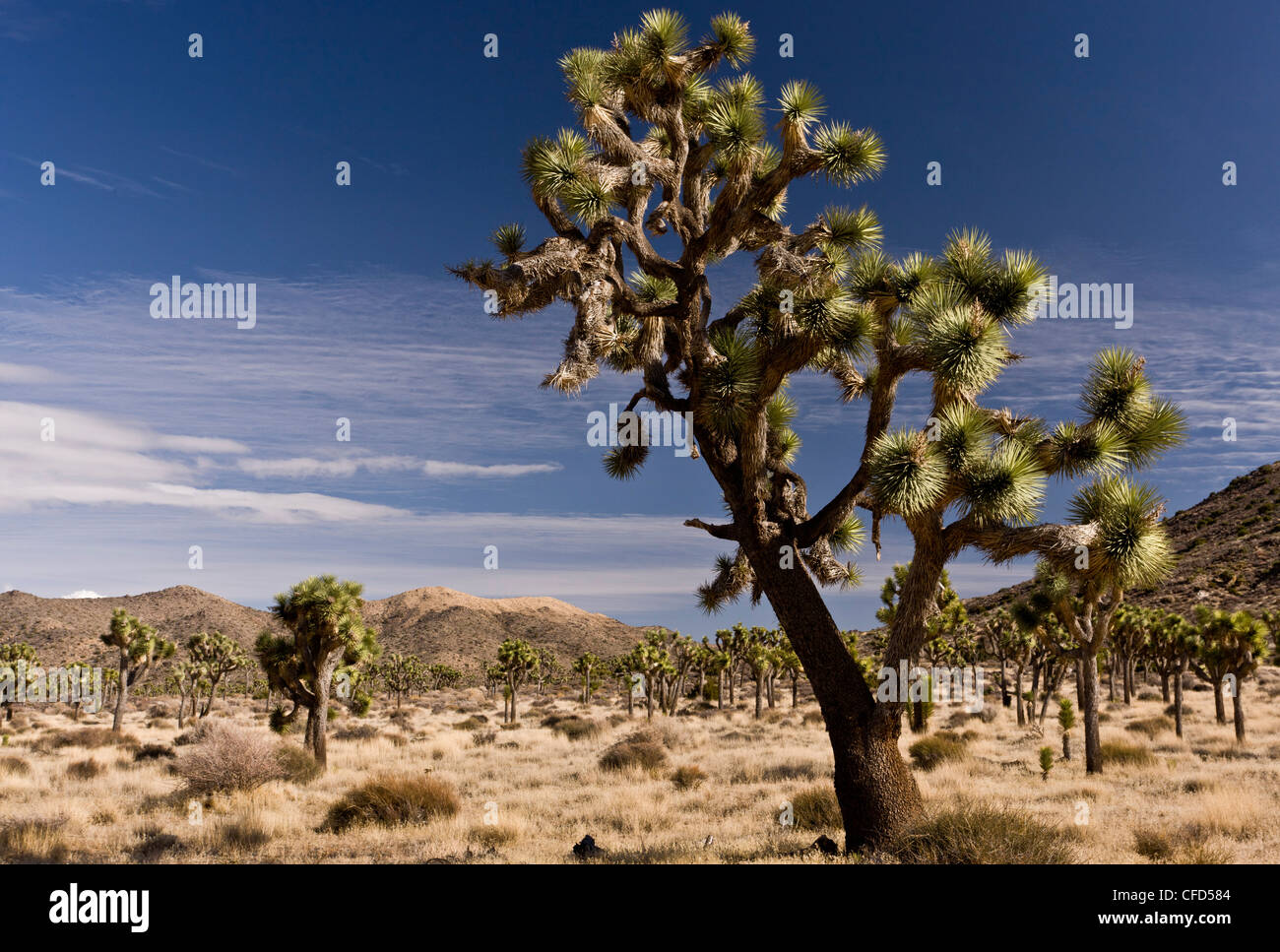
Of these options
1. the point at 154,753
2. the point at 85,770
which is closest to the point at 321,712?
the point at 85,770

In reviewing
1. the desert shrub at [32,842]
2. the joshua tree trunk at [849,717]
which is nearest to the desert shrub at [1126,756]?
the joshua tree trunk at [849,717]

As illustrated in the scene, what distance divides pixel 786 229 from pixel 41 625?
332 ft

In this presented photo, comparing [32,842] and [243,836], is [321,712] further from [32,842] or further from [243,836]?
[32,842]

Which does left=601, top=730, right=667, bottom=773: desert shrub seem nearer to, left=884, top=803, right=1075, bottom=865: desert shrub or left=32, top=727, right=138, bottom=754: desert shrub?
left=884, top=803, right=1075, bottom=865: desert shrub

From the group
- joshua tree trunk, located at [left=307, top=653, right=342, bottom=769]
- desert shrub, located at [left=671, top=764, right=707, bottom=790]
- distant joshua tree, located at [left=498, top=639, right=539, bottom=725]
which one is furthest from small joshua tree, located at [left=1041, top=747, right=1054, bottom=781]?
distant joshua tree, located at [left=498, top=639, right=539, bottom=725]

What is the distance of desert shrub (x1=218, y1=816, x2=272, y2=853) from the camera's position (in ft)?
40.3

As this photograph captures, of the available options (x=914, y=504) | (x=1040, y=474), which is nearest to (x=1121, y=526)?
(x=1040, y=474)

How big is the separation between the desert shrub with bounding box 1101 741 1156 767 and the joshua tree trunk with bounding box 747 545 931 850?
14.2m

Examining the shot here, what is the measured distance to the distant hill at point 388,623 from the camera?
275 feet

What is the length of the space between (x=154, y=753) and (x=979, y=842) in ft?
88.9

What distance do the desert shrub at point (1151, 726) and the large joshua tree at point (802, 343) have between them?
2253 cm

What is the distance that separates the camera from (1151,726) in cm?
2867
